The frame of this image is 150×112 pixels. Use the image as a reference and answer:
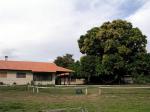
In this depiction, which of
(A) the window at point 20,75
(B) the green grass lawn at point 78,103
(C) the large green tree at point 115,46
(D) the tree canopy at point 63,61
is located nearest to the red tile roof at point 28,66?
(A) the window at point 20,75

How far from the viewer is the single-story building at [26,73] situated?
5538 cm

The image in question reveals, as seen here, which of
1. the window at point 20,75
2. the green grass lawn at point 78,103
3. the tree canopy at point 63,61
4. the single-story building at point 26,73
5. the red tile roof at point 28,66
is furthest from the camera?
the tree canopy at point 63,61

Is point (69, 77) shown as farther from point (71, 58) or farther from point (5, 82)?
point (71, 58)

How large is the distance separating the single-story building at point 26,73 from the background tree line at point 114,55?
13.4 feet

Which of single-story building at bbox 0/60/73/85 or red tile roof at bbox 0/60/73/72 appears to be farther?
red tile roof at bbox 0/60/73/72

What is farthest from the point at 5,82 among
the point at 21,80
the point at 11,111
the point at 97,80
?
the point at 11,111

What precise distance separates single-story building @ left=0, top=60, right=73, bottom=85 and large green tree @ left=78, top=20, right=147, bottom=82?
558 centimetres

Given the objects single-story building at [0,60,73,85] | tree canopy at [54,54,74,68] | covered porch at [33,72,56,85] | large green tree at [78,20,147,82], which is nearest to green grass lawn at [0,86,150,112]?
single-story building at [0,60,73,85]

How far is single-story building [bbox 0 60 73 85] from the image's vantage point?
55375 millimetres

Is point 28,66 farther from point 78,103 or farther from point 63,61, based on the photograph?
point 78,103

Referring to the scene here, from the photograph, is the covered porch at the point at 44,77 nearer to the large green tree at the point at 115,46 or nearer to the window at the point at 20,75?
the window at the point at 20,75

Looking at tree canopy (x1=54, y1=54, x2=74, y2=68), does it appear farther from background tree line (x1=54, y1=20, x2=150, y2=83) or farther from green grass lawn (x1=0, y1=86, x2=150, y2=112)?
green grass lawn (x1=0, y1=86, x2=150, y2=112)

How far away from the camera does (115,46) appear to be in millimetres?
57406

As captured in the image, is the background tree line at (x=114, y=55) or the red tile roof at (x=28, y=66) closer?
the red tile roof at (x=28, y=66)
